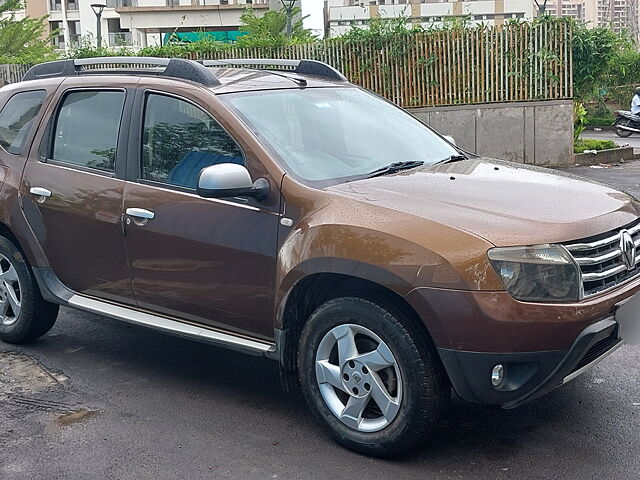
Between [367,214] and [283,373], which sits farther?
[283,373]

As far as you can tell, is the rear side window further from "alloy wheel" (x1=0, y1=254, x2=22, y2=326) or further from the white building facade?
the white building facade

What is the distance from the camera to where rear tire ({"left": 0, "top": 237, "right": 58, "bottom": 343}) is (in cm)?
543

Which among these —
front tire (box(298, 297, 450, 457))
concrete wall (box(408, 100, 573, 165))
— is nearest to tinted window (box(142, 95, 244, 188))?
A: front tire (box(298, 297, 450, 457))

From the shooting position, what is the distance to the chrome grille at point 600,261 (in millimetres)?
3523

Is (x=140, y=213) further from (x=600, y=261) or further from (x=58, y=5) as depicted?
(x=58, y=5)

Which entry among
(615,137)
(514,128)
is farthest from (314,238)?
(615,137)

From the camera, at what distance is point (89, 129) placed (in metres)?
5.10

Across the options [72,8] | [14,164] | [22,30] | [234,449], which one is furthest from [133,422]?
[72,8]

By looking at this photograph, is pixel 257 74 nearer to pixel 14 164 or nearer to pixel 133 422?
pixel 14 164

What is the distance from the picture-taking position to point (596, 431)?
13.4 feet

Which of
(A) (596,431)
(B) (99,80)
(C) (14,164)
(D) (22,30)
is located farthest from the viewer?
(D) (22,30)

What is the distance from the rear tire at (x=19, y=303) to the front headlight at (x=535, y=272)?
3.24 meters

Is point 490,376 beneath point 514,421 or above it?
above

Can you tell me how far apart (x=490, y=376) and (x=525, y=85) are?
1168cm
